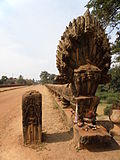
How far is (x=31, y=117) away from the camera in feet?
15.3

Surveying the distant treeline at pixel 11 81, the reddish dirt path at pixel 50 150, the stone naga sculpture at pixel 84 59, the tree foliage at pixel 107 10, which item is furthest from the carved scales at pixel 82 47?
the distant treeline at pixel 11 81

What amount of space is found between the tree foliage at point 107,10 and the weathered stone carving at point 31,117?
829 centimetres

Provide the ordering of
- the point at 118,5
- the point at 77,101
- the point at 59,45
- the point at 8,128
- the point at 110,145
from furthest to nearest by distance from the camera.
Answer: the point at 118,5
the point at 8,128
the point at 59,45
the point at 77,101
the point at 110,145

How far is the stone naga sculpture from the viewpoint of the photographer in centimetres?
456

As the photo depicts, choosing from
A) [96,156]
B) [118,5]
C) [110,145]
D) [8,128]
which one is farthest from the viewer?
[118,5]

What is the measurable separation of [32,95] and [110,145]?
2213mm

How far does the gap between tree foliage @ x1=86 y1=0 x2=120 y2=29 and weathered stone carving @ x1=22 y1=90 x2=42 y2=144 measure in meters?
8.29

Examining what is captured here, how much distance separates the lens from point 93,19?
4.72m

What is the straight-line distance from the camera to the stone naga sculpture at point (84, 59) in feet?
15.0

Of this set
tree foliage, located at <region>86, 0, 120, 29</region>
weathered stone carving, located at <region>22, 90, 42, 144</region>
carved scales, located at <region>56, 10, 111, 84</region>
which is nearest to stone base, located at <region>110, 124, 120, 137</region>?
carved scales, located at <region>56, 10, 111, 84</region>

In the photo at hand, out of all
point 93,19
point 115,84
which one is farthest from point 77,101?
point 115,84

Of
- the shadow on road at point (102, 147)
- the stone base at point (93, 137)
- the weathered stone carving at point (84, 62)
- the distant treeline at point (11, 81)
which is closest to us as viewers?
the stone base at point (93, 137)

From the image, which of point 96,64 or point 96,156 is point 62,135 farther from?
point 96,64

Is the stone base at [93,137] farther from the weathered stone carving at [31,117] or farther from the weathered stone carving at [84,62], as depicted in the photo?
the weathered stone carving at [31,117]
